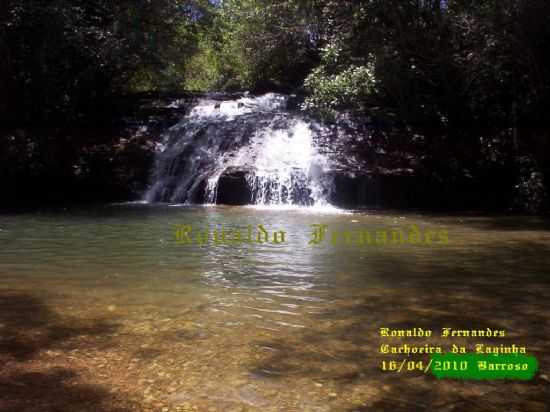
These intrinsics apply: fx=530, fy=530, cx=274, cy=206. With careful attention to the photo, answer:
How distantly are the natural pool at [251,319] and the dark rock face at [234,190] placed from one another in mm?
6385

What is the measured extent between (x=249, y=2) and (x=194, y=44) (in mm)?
3001

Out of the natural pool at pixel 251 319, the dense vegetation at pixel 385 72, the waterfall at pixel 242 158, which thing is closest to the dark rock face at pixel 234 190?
the waterfall at pixel 242 158

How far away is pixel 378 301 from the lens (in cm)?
402

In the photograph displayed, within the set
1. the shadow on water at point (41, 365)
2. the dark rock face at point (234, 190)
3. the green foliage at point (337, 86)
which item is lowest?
the shadow on water at point (41, 365)

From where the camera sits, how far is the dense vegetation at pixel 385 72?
13.8 meters

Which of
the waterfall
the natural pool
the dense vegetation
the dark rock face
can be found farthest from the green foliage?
the natural pool

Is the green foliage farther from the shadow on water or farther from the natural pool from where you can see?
the shadow on water

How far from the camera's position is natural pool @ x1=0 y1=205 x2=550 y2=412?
2451 mm

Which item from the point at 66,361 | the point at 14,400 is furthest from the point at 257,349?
the point at 14,400

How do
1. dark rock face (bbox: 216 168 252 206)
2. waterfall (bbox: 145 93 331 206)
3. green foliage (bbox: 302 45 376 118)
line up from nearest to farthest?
dark rock face (bbox: 216 168 252 206) < waterfall (bbox: 145 93 331 206) < green foliage (bbox: 302 45 376 118)

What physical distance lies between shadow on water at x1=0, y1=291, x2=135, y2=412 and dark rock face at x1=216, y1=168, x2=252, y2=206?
9623 mm

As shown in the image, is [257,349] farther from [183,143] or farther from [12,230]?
[183,143]

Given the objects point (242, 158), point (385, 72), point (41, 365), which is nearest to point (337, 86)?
point (385, 72)

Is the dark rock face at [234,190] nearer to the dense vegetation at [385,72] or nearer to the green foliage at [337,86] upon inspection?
the green foliage at [337,86]
